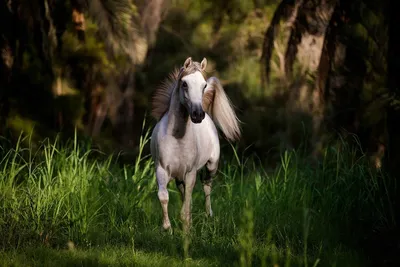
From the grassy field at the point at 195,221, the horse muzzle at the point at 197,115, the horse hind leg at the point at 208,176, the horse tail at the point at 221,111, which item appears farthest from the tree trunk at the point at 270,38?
the horse muzzle at the point at 197,115

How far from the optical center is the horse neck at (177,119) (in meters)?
7.27

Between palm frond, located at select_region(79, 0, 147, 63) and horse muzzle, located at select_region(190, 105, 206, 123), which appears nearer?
horse muzzle, located at select_region(190, 105, 206, 123)

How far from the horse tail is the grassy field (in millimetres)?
683

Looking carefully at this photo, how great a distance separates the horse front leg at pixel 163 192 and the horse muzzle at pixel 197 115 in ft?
2.55

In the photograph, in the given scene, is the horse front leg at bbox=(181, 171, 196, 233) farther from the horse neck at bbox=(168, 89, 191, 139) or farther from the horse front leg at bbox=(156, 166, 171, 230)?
the horse neck at bbox=(168, 89, 191, 139)

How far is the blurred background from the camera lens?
38.2 ft

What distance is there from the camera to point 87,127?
58.6ft

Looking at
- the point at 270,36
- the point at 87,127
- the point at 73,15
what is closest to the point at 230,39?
the point at 87,127

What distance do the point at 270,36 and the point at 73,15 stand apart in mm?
5359

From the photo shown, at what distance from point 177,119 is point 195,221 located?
1232 mm

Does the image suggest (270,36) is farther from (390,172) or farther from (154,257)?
(154,257)

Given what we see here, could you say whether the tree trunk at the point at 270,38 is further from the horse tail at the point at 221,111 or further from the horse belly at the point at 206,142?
the horse belly at the point at 206,142

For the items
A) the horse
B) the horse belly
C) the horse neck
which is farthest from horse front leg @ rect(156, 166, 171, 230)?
the horse belly

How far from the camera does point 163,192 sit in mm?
7195
